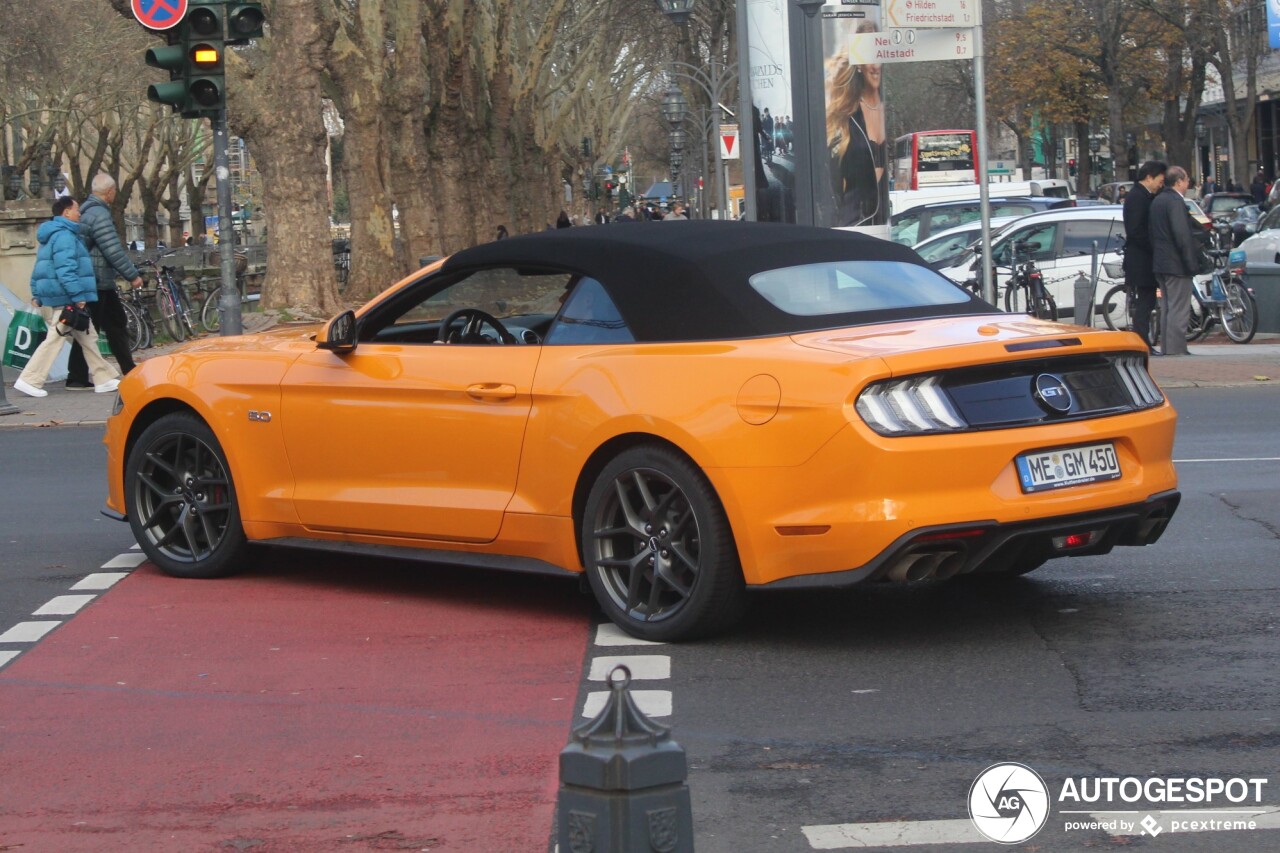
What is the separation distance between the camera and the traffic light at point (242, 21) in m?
15.5

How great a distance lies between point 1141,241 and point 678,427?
41.1 feet

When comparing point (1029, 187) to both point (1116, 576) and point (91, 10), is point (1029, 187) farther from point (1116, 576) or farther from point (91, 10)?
point (1116, 576)

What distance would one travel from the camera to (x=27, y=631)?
7297mm

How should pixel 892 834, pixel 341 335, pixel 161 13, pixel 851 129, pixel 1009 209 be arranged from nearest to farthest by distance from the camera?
pixel 892 834, pixel 341 335, pixel 161 13, pixel 851 129, pixel 1009 209

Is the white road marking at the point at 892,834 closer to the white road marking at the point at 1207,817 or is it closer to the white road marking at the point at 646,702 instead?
the white road marking at the point at 1207,817

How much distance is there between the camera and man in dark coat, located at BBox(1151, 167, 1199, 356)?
57.0 feet

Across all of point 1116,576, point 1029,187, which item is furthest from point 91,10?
point 1116,576

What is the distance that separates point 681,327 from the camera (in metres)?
6.71

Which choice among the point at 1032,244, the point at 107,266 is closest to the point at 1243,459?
the point at 107,266

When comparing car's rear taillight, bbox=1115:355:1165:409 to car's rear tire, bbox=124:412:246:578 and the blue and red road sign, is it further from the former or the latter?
the blue and red road sign

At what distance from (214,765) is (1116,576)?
4.01 meters

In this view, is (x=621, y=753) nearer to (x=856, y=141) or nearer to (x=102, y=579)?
(x=102, y=579)

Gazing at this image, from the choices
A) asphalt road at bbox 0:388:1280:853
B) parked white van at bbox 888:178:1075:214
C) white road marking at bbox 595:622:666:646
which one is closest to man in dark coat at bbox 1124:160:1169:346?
asphalt road at bbox 0:388:1280:853

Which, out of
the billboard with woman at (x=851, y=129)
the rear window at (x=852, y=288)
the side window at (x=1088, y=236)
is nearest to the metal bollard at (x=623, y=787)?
the rear window at (x=852, y=288)
